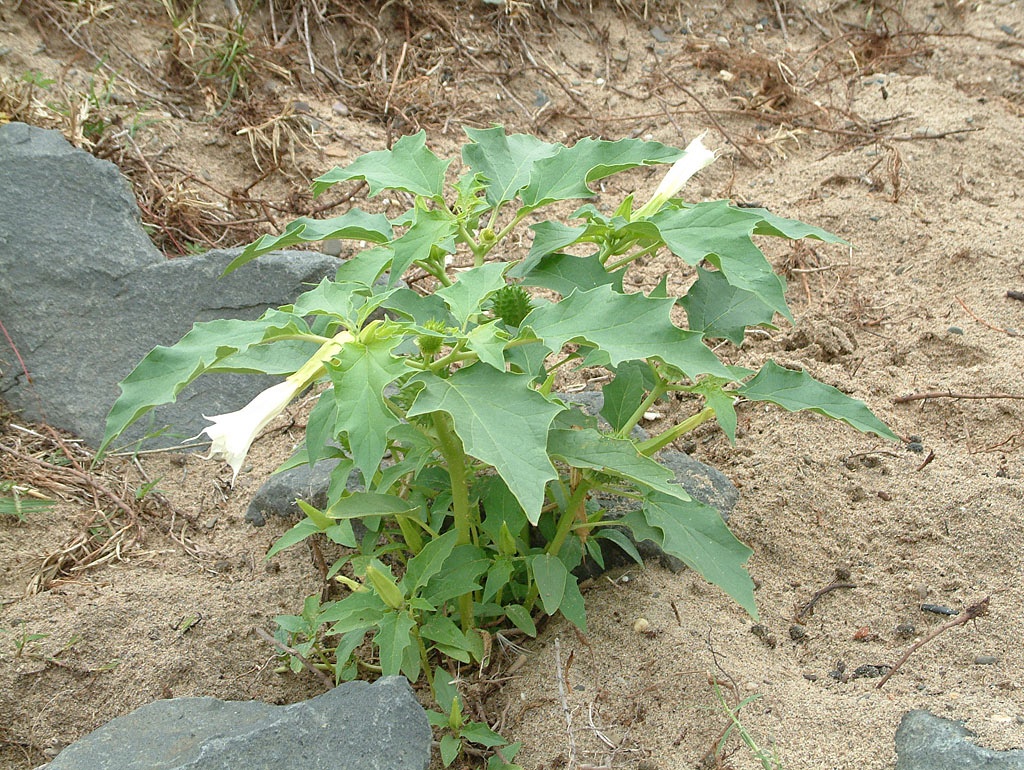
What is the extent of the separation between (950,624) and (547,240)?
1182 mm

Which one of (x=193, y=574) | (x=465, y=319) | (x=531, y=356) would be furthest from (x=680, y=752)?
(x=193, y=574)

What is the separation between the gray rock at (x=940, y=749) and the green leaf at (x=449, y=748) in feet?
2.65

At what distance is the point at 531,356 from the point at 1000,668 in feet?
3.77

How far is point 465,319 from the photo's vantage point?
58.6 inches

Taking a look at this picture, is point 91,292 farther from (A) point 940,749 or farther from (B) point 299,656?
(A) point 940,749

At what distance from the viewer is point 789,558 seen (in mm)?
2215

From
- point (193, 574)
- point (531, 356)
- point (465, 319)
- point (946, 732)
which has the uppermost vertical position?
point (465, 319)

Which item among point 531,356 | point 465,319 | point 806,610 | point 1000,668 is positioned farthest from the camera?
point 806,610

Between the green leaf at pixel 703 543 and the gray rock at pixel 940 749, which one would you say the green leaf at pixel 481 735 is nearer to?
the green leaf at pixel 703 543

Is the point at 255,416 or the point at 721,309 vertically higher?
the point at 255,416

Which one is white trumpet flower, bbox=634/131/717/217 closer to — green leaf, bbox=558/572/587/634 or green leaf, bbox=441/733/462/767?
green leaf, bbox=558/572/587/634

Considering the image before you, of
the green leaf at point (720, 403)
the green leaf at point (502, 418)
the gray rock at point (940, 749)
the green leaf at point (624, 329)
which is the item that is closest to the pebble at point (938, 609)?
the gray rock at point (940, 749)

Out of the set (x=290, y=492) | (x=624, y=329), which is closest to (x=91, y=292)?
(x=290, y=492)

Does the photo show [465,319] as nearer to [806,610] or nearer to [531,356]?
[531,356]
